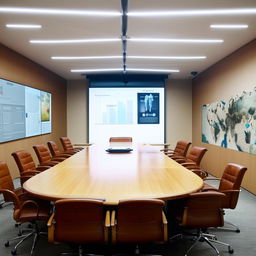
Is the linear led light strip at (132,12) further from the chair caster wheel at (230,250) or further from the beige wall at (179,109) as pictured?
the beige wall at (179,109)

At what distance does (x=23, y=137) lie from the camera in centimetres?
623

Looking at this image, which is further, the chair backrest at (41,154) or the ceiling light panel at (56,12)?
the chair backrest at (41,154)

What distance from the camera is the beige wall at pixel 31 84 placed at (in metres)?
5.45

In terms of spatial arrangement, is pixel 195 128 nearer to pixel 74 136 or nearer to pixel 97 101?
pixel 97 101

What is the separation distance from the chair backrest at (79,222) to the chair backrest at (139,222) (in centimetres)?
15

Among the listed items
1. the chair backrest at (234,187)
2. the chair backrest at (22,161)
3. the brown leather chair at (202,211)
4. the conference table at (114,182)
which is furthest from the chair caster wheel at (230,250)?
the chair backrest at (22,161)

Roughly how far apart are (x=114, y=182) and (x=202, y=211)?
34.9 inches

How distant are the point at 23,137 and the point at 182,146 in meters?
3.71

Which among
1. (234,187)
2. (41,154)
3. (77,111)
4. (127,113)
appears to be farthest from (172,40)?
(77,111)

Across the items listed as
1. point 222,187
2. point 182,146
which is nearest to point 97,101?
point 182,146

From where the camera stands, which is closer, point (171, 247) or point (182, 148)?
point (171, 247)

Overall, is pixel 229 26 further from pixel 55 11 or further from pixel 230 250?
pixel 230 250

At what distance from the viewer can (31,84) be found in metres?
6.77

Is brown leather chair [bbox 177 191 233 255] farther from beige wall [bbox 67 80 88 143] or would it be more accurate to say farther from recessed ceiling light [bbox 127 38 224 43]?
beige wall [bbox 67 80 88 143]
